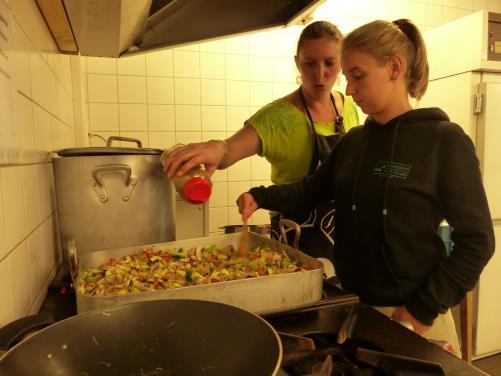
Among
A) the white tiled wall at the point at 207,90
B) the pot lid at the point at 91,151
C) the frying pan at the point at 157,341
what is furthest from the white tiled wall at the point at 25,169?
the white tiled wall at the point at 207,90

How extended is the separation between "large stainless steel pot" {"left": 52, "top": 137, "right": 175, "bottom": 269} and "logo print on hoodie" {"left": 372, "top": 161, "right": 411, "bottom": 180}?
0.55 m

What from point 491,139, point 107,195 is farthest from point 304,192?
point 491,139

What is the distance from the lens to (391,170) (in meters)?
0.96

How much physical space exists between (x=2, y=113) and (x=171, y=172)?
0.37 meters

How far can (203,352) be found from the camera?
0.49 metres

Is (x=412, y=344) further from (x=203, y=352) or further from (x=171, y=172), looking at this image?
(x=171, y=172)

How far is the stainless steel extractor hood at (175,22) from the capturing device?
979mm

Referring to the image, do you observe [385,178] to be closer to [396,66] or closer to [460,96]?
[396,66]

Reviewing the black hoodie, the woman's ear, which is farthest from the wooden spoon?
the woman's ear

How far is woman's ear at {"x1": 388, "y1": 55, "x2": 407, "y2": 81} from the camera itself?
3.13 feet

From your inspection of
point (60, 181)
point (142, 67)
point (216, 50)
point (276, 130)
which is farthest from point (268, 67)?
point (60, 181)

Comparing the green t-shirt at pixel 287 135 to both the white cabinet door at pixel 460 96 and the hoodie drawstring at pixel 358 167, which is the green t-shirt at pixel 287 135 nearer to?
the hoodie drawstring at pixel 358 167

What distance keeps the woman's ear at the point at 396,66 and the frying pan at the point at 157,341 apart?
0.75 m

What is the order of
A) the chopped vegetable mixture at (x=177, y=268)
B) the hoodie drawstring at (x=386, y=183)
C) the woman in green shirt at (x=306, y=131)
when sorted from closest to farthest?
the chopped vegetable mixture at (x=177, y=268)
the hoodie drawstring at (x=386, y=183)
the woman in green shirt at (x=306, y=131)
